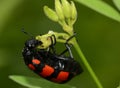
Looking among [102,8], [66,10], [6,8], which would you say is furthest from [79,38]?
[66,10]

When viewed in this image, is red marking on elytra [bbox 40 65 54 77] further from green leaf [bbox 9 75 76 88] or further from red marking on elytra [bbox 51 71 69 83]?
green leaf [bbox 9 75 76 88]

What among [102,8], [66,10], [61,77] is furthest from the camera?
[61,77]

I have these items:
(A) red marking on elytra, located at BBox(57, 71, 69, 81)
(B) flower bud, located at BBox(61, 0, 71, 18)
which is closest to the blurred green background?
(A) red marking on elytra, located at BBox(57, 71, 69, 81)

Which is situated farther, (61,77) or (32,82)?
(61,77)

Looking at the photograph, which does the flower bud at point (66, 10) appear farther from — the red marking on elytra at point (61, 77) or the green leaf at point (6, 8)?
the green leaf at point (6, 8)

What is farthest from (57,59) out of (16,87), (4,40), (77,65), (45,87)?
(4,40)

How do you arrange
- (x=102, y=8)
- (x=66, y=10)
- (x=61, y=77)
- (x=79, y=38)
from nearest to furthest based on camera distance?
(x=66, y=10) < (x=102, y=8) < (x=61, y=77) < (x=79, y=38)

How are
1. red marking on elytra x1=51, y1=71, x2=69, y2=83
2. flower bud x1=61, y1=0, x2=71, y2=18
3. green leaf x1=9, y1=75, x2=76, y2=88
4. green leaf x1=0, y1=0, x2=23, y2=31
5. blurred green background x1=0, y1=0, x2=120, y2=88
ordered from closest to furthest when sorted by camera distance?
1. flower bud x1=61, y1=0, x2=71, y2=18
2. green leaf x1=9, y1=75, x2=76, y2=88
3. red marking on elytra x1=51, y1=71, x2=69, y2=83
4. blurred green background x1=0, y1=0, x2=120, y2=88
5. green leaf x1=0, y1=0, x2=23, y2=31

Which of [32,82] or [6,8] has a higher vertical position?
[6,8]

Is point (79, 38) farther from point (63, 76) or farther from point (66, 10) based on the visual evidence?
point (66, 10)
